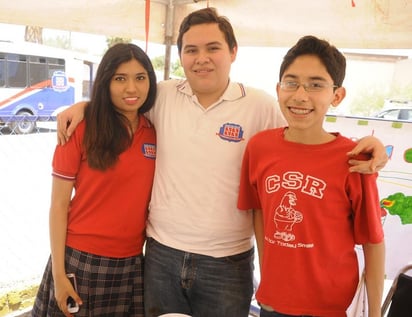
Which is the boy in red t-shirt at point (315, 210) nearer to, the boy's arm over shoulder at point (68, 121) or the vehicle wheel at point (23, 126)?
the boy's arm over shoulder at point (68, 121)

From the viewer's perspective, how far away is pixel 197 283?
1.38 meters

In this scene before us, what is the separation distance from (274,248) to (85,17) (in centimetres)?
169

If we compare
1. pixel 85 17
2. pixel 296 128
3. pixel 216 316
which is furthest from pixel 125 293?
pixel 85 17

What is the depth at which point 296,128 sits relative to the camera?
1.17 metres

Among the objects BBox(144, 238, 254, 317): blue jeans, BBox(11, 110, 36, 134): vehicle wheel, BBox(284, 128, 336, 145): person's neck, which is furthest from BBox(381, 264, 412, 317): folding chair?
BBox(11, 110, 36, 134): vehicle wheel

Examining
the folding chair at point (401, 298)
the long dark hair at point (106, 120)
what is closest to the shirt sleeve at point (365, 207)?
the folding chair at point (401, 298)

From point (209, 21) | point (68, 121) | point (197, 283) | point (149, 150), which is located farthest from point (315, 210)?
point (68, 121)

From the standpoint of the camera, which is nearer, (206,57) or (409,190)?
(206,57)

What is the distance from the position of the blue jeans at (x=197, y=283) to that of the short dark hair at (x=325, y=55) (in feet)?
2.55

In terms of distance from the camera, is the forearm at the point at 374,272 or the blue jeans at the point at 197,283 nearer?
the forearm at the point at 374,272

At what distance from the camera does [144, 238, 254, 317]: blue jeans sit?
4.51 feet

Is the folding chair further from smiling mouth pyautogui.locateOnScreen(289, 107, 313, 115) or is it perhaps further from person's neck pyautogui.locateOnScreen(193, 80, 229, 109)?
person's neck pyautogui.locateOnScreen(193, 80, 229, 109)

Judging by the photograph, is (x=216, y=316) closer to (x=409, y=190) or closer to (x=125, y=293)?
(x=125, y=293)

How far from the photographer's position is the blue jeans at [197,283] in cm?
138
